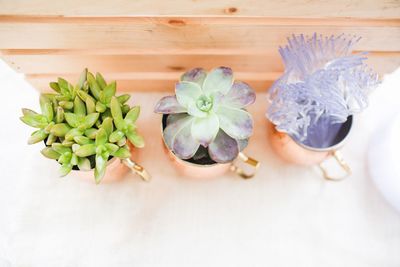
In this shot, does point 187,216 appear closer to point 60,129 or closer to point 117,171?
point 117,171

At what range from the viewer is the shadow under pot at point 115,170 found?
0.54 meters

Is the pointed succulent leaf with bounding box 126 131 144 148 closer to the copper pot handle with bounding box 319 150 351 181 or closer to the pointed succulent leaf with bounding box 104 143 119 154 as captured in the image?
the pointed succulent leaf with bounding box 104 143 119 154

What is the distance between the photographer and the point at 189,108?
0.49 meters

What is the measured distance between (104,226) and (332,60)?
0.40 meters

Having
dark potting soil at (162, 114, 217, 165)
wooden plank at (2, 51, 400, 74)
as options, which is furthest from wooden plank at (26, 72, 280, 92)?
dark potting soil at (162, 114, 217, 165)

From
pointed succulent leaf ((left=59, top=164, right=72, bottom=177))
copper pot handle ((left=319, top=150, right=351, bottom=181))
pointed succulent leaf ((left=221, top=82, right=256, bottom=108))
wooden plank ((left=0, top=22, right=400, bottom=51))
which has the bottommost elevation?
→ copper pot handle ((left=319, top=150, right=351, bottom=181))

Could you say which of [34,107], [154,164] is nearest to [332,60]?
[154,164]

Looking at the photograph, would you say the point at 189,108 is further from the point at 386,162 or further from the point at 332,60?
the point at 386,162

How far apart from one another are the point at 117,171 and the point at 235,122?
0.21 meters

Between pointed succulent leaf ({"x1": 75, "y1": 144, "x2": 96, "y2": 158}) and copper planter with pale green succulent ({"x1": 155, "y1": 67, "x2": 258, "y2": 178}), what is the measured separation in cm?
9

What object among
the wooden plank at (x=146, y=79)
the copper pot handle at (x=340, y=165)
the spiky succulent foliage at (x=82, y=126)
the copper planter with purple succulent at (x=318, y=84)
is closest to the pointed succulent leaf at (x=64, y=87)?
the spiky succulent foliage at (x=82, y=126)

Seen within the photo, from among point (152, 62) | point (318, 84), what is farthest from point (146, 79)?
point (318, 84)

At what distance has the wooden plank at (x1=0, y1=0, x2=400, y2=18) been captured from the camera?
1.51ft

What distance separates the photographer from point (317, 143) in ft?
1.96
